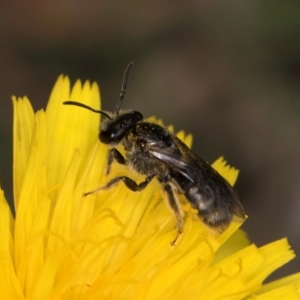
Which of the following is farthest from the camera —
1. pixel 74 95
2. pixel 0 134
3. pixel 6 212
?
pixel 0 134

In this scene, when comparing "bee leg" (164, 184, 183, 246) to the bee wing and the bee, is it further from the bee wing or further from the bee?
the bee wing

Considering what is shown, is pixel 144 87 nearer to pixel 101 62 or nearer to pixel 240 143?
pixel 101 62

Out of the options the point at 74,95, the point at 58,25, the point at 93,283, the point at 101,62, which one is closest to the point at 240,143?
the point at 101,62

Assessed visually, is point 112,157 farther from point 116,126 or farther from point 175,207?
point 175,207

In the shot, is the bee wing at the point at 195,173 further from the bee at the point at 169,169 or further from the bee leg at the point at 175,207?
the bee leg at the point at 175,207

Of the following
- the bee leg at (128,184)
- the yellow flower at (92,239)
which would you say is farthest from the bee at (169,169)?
the yellow flower at (92,239)

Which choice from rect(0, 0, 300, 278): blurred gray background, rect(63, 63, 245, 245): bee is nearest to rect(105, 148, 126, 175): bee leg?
rect(63, 63, 245, 245): bee

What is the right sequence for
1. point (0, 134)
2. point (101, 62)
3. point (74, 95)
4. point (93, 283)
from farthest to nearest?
point (101, 62)
point (0, 134)
point (74, 95)
point (93, 283)
